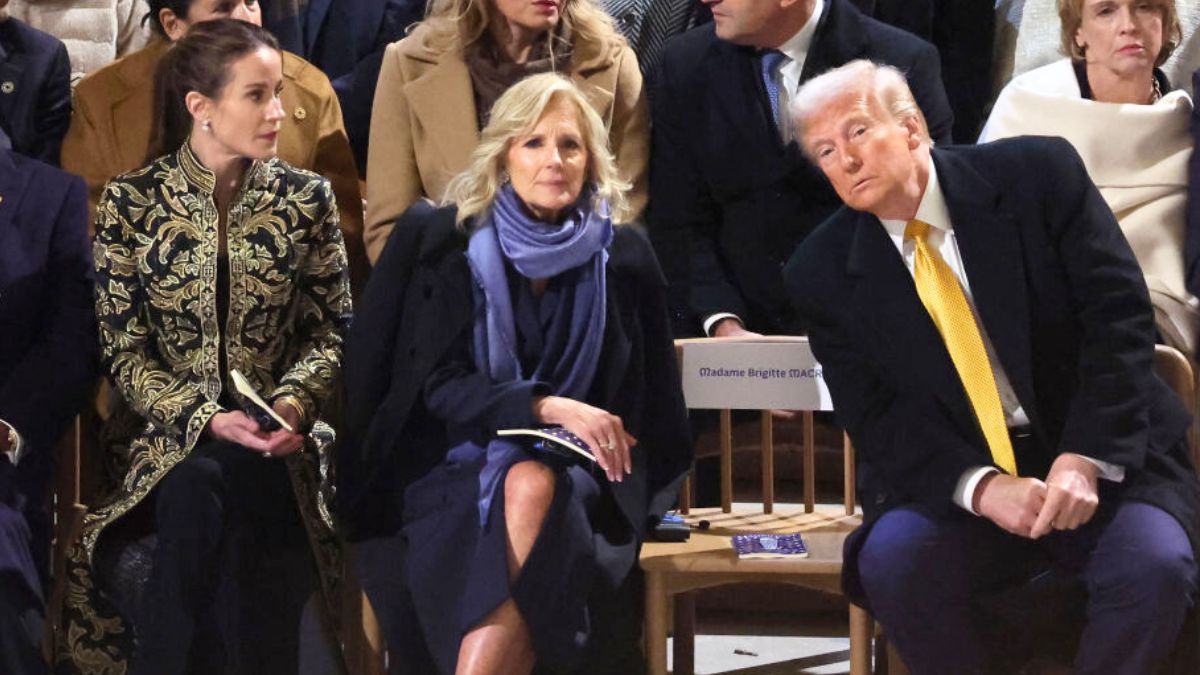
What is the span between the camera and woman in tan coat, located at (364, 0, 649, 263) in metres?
4.62

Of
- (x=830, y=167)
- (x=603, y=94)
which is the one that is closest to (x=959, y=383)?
(x=830, y=167)

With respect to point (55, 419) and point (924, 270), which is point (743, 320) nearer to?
point (924, 270)

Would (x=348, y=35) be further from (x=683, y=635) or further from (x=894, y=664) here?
(x=894, y=664)

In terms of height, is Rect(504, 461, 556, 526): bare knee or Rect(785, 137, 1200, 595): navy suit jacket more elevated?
Rect(785, 137, 1200, 595): navy suit jacket

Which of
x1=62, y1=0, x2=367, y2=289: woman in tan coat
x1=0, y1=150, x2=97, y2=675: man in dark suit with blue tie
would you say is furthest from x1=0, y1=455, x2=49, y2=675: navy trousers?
x1=62, y1=0, x2=367, y2=289: woman in tan coat

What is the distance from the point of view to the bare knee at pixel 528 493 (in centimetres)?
376

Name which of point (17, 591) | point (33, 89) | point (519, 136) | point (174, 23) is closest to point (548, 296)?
point (519, 136)

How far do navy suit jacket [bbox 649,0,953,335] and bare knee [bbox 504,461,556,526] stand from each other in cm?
92

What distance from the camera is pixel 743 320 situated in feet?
15.1

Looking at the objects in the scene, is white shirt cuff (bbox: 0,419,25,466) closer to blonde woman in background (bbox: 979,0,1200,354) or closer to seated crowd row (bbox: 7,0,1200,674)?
seated crowd row (bbox: 7,0,1200,674)

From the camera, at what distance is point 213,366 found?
4141mm

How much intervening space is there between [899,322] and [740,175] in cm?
102

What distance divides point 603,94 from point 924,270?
1142 mm

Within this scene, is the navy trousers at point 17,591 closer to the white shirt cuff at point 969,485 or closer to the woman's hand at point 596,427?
the woman's hand at point 596,427
